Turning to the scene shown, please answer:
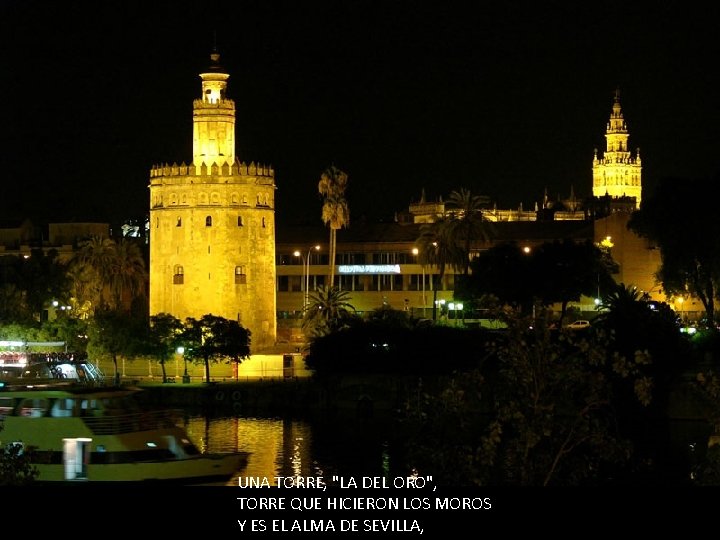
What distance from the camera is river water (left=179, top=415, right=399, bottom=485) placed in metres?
48.3

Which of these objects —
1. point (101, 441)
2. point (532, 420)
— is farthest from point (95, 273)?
point (532, 420)

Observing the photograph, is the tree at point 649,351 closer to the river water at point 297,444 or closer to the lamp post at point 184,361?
the river water at point 297,444

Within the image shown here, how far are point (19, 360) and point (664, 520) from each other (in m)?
52.2

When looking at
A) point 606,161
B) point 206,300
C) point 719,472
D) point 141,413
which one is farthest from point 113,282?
point 606,161

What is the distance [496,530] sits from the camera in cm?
1831

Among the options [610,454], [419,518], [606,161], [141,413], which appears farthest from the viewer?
[606,161]

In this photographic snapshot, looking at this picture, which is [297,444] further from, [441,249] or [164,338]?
[441,249]

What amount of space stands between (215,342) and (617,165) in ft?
410

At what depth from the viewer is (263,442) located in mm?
55375

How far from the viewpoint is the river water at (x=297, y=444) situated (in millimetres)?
48312

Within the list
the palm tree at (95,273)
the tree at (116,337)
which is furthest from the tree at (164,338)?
the palm tree at (95,273)

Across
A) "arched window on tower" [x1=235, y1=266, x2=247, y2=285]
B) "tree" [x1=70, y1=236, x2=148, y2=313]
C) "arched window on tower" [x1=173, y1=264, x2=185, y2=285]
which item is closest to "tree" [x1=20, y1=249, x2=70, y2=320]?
"tree" [x1=70, y1=236, x2=148, y2=313]

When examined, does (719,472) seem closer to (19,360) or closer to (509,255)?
(19,360)

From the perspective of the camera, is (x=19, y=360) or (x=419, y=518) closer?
(x=419, y=518)
